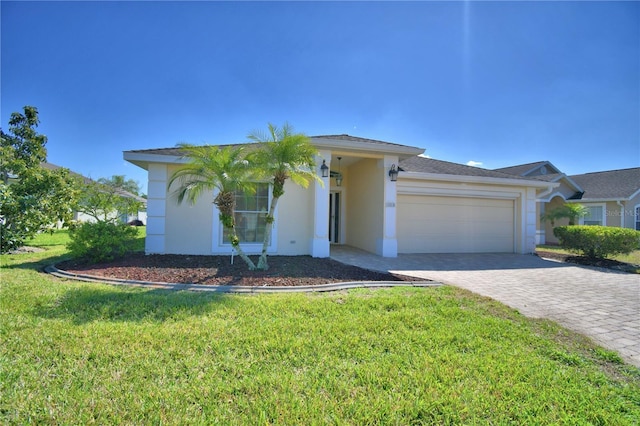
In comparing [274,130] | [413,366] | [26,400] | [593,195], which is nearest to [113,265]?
[274,130]

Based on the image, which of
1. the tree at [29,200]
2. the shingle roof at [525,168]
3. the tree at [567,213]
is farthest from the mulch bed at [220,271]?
the shingle roof at [525,168]

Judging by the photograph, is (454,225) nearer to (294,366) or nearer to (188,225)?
(188,225)

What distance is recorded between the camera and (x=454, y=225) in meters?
11.9

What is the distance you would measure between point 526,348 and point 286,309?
3.16m

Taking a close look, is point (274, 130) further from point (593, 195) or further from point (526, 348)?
point (593, 195)

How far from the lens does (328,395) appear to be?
235 centimetres

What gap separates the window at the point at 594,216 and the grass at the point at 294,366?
20.6 metres

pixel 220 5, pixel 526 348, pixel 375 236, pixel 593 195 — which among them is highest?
pixel 220 5

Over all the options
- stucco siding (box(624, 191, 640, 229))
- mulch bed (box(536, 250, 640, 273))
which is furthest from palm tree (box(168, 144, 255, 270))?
stucco siding (box(624, 191, 640, 229))

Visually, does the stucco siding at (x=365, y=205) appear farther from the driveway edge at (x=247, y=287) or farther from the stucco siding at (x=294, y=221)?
the driveway edge at (x=247, y=287)

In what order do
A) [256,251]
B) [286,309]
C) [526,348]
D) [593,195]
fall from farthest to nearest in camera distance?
1. [593,195]
2. [256,251]
3. [286,309]
4. [526,348]

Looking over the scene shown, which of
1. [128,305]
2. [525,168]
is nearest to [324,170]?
[128,305]

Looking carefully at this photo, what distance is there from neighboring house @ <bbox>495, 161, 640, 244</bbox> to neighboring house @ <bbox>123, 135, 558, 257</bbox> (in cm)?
733

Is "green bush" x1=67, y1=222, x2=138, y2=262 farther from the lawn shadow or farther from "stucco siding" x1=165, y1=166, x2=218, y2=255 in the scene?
the lawn shadow
